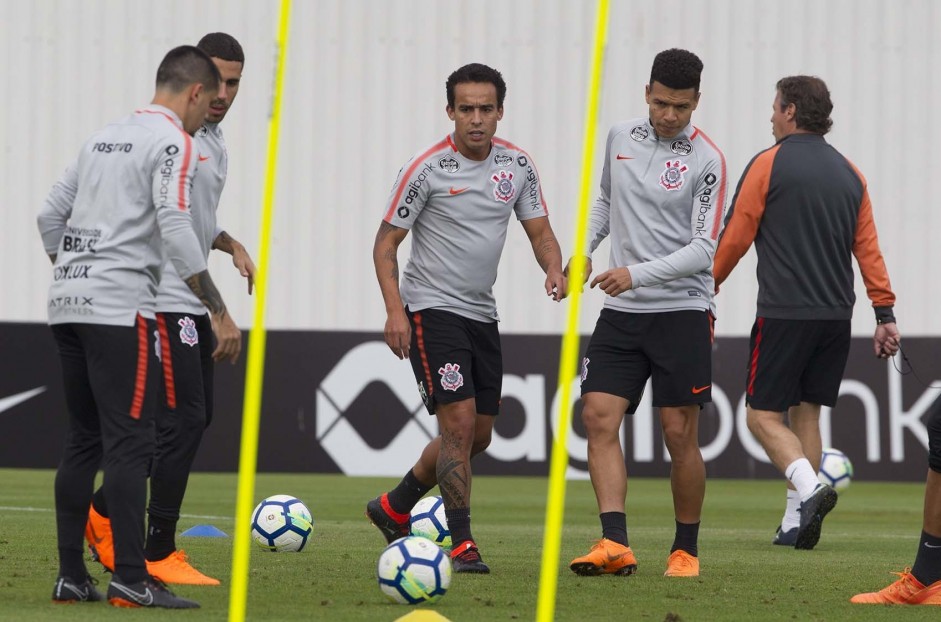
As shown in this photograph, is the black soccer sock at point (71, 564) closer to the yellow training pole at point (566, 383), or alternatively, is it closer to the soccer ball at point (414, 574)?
the soccer ball at point (414, 574)

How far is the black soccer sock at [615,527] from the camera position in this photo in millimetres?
6953

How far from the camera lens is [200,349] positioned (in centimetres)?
667

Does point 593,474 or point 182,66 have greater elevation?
point 182,66

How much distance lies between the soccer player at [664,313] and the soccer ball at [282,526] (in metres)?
1.52

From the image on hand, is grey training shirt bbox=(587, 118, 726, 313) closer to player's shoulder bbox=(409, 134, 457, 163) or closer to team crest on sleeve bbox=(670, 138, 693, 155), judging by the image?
team crest on sleeve bbox=(670, 138, 693, 155)

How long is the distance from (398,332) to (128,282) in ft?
5.83

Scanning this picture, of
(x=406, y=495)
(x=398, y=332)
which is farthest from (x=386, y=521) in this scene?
(x=398, y=332)

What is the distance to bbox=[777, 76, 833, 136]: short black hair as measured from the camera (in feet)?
27.5

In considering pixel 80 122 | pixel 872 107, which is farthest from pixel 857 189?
pixel 80 122

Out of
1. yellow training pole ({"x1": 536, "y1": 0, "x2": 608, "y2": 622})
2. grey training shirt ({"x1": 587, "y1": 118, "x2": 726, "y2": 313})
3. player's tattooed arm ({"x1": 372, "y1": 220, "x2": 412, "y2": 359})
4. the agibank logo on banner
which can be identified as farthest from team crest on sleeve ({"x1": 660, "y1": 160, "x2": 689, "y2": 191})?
the agibank logo on banner

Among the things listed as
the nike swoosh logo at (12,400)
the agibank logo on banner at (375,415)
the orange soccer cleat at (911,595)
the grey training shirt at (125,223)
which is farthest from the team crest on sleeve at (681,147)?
the nike swoosh logo at (12,400)

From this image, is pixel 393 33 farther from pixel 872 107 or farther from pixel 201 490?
pixel 201 490

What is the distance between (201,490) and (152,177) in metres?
7.84

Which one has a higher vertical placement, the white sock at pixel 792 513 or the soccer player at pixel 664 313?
the soccer player at pixel 664 313
